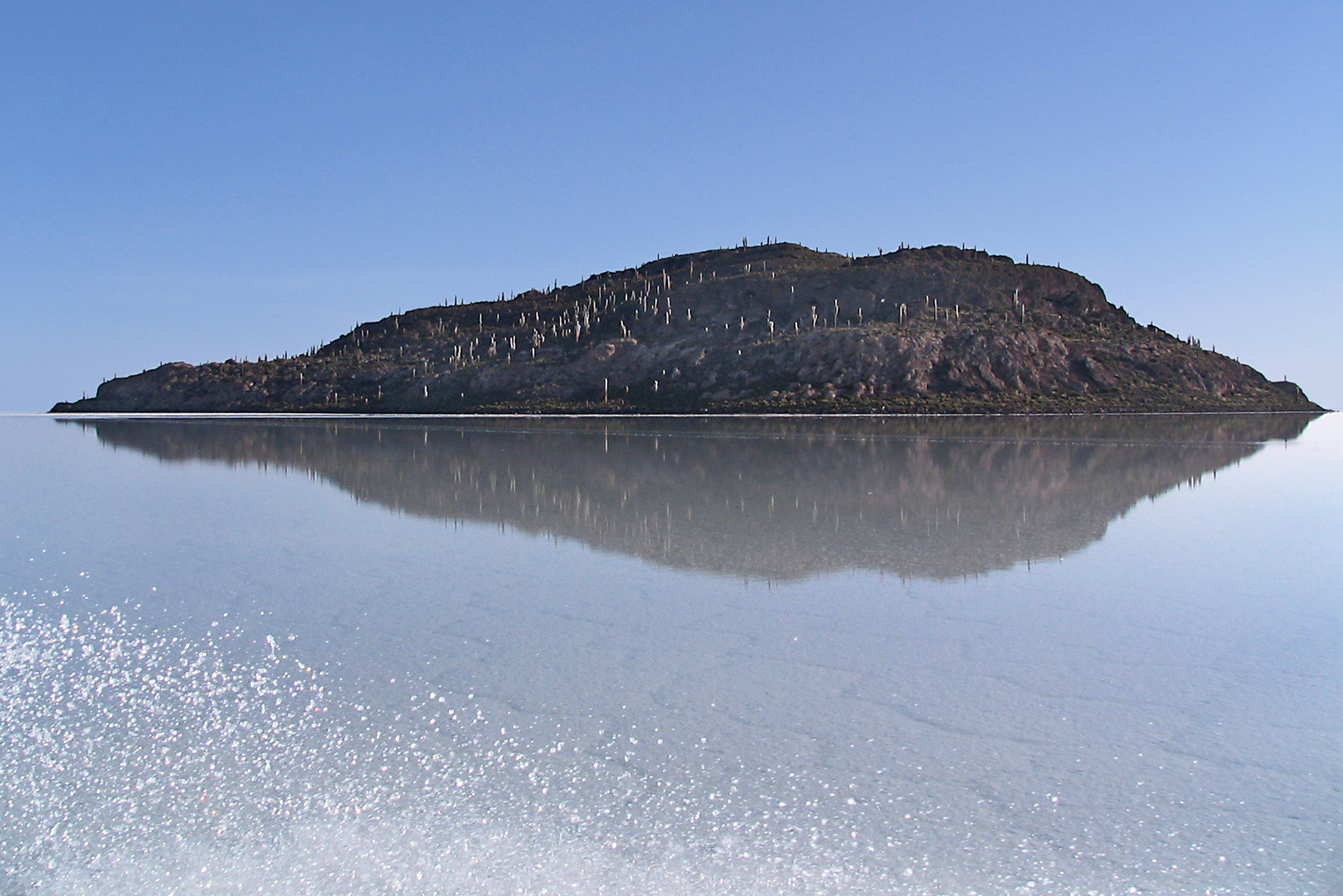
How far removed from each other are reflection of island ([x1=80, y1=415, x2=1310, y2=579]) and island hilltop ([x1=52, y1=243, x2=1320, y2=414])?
43087 millimetres

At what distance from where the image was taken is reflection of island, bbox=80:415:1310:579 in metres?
9.45

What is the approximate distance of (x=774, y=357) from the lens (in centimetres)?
8388

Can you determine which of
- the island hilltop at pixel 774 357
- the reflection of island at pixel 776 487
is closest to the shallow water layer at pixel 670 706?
the reflection of island at pixel 776 487

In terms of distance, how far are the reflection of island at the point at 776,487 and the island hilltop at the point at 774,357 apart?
4309 cm

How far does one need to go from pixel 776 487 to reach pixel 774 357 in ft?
230

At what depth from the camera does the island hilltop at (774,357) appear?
78125 mm

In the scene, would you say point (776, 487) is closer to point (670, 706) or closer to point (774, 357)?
point (670, 706)

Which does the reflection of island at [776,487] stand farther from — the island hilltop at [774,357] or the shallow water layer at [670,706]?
the island hilltop at [774,357]

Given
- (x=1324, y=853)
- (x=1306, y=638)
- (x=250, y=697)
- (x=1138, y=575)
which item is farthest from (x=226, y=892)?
(x=1138, y=575)

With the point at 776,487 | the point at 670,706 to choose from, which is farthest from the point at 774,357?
the point at 670,706

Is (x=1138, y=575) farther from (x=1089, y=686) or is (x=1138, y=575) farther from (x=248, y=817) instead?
(x=248, y=817)

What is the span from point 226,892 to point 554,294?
132570mm

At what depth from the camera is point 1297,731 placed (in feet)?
14.9

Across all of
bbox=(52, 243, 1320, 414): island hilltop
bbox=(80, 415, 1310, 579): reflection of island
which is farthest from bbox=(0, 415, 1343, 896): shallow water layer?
bbox=(52, 243, 1320, 414): island hilltop
